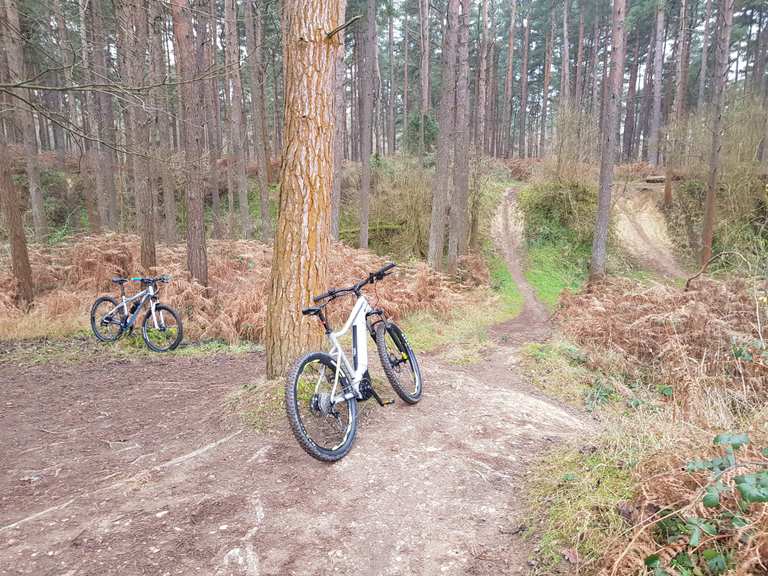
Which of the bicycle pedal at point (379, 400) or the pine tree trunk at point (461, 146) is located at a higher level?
the pine tree trunk at point (461, 146)

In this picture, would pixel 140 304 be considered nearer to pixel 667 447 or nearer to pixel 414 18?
pixel 667 447

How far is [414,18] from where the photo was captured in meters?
36.0

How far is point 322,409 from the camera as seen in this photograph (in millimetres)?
3465

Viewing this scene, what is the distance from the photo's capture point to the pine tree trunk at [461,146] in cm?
1307

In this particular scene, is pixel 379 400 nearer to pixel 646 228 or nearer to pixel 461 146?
pixel 461 146

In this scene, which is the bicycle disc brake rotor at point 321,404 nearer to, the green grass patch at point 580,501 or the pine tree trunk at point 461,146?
the green grass patch at point 580,501

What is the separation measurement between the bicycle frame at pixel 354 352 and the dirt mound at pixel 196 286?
507 cm

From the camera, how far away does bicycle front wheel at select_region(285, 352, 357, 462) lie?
3.26 metres

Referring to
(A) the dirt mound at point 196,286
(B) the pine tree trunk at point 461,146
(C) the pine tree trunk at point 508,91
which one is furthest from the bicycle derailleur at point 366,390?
(C) the pine tree trunk at point 508,91

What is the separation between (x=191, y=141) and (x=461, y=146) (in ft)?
25.6

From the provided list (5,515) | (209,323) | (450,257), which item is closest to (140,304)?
(209,323)

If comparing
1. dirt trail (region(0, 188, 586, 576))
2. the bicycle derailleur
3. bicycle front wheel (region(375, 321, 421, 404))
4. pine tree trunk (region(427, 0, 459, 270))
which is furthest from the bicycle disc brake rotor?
pine tree trunk (region(427, 0, 459, 270))

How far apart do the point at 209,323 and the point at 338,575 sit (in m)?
7.16

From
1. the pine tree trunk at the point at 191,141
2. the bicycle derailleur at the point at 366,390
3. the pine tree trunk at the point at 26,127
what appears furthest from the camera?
the pine tree trunk at the point at 26,127
